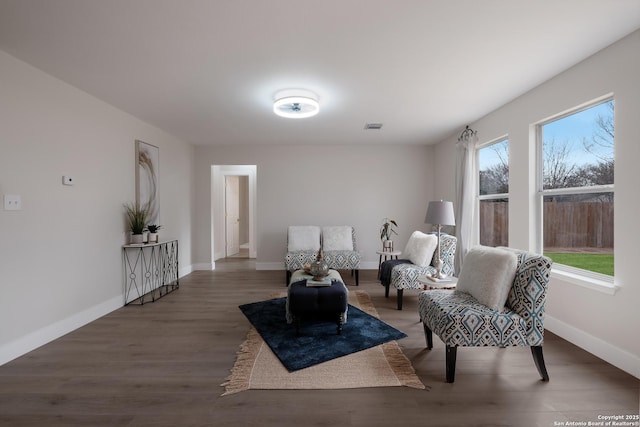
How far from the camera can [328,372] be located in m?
2.14

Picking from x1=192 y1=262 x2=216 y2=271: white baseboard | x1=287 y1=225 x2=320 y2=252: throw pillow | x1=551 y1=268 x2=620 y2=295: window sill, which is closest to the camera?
x1=551 y1=268 x2=620 y2=295: window sill

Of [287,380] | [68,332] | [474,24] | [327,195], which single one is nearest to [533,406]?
[287,380]

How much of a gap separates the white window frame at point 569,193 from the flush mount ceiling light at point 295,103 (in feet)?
8.04

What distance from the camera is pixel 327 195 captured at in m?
5.79

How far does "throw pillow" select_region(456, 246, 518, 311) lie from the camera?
2064 mm

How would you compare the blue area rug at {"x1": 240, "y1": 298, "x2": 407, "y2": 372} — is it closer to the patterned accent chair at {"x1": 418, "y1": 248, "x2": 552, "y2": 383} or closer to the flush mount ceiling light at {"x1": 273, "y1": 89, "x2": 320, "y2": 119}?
the patterned accent chair at {"x1": 418, "y1": 248, "x2": 552, "y2": 383}

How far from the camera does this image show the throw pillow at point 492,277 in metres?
2.06

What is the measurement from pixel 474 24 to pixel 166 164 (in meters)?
4.59

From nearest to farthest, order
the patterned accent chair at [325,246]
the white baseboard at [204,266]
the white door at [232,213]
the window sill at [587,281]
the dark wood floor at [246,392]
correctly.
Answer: the dark wood floor at [246,392] < the window sill at [587,281] < the patterned accent chair at [325,246] < the white baseboard at [204,266] < the white door at [232,213]

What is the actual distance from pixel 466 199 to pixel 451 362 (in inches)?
112

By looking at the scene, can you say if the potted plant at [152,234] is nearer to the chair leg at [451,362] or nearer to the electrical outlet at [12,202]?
the electrical outlet at [12,202]

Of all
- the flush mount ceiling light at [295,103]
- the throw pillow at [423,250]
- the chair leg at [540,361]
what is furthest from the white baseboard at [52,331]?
the chair leg at [540,361]


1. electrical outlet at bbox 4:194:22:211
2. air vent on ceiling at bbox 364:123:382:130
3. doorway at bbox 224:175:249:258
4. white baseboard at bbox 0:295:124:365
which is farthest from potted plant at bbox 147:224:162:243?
air vent on ceiling at bbox 364:123:382:130

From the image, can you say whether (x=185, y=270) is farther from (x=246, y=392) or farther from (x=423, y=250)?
(x=423, y=250)
